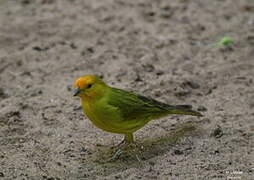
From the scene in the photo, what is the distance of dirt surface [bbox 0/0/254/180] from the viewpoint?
4.97 m

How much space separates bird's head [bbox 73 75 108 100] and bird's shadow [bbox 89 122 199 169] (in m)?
0.57

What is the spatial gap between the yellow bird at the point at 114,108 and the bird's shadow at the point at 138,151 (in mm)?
126

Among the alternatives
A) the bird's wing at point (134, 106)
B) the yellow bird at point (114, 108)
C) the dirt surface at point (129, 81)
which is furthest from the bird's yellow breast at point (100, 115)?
the dirt surface at point (129, 81)

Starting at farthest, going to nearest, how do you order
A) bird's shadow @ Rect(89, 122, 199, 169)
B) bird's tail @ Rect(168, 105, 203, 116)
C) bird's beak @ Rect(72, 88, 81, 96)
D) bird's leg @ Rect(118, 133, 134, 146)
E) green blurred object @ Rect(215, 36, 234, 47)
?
green blurred object @ Rect(215, 36, 234, 47) < bird's tail @ Rect(168, 105, 203, 116) < bird's leg @ Rect(118, 133, 134, 146) < bird's shadow @ Rect(89, 122, 199, 169) < bird's beak @ Rect(72, 88, 81, 96)

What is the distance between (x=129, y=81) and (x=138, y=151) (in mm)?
1480

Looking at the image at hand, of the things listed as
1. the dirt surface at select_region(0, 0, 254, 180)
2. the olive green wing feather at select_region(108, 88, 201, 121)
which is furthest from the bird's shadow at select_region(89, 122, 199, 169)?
the olive green wing feather at select_region(108, 88, 201, 121)

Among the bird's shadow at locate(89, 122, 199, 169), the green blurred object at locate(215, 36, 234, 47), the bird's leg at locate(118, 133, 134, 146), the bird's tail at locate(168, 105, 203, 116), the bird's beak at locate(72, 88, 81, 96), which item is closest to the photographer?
the bird's beak at locate(72, 88, 81, 96)

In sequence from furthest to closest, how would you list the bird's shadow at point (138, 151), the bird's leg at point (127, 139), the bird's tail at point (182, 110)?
the bird's tail at point (182, 110)
the bird's leg at point (127, 139)
the bird's shadow at point (138, 151)

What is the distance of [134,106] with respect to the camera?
5.19 metres

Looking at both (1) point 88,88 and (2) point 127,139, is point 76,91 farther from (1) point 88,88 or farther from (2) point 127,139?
(2) point 127,139

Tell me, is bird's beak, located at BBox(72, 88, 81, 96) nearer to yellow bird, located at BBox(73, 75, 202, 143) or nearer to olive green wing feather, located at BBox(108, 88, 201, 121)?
yellow bird, located at BBox(73, 75, 202, 143)

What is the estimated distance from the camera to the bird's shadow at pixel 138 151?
507cm

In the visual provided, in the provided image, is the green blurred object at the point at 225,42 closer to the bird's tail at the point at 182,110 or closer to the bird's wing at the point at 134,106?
the bird's tail at the point at 182,110

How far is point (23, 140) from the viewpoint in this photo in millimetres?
5352
